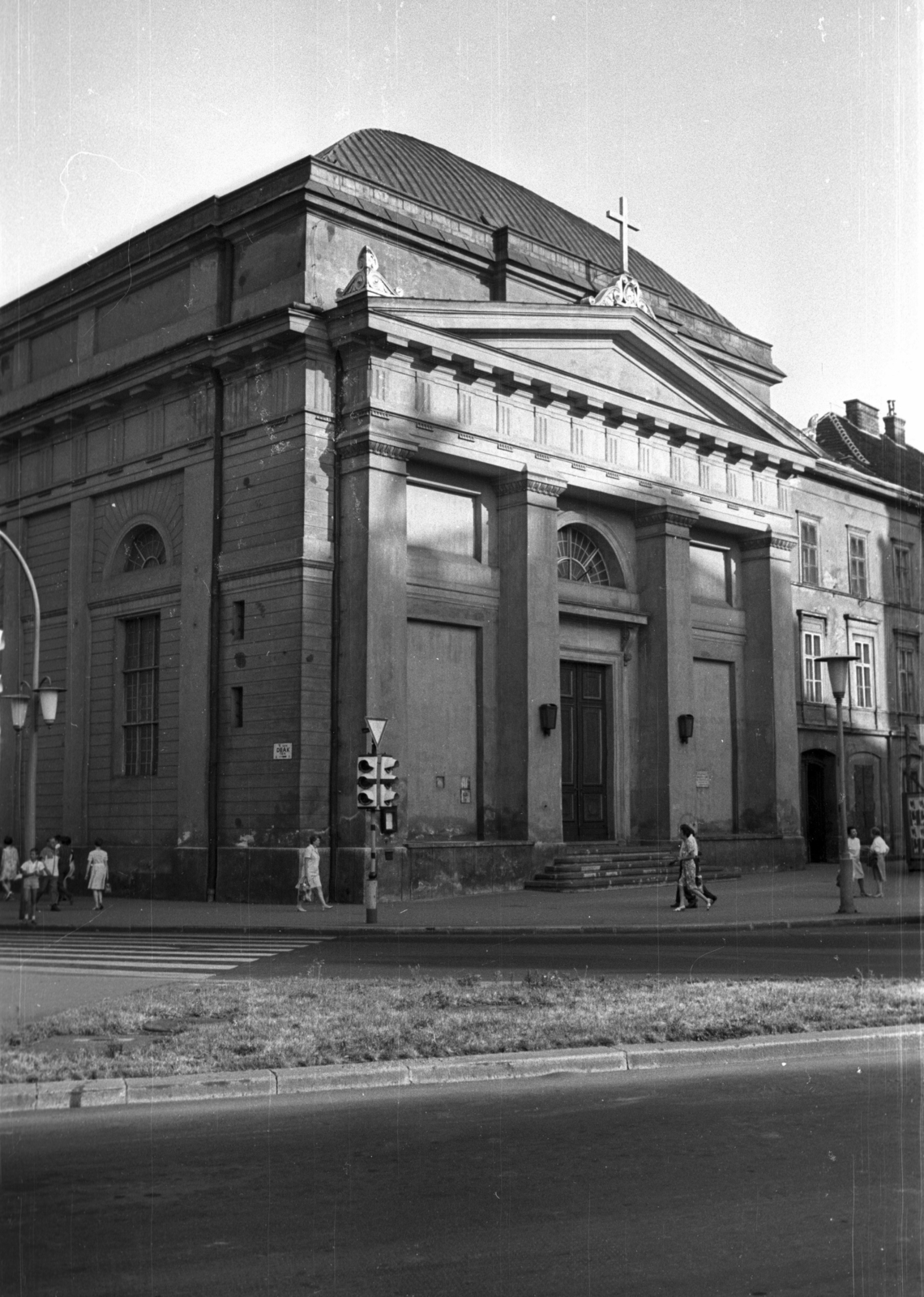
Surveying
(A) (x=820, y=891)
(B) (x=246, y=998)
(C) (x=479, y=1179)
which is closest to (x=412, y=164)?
(A) (x=820, y=891)

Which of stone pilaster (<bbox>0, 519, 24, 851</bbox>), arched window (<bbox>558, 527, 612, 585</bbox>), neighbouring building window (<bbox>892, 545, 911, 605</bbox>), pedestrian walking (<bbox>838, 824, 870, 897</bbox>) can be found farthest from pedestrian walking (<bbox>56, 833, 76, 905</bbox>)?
neighbouring building window (<bbox>892, 545, 911, 605</bbox>)

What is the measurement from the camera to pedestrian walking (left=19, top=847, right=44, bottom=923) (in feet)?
Answer: 75.3

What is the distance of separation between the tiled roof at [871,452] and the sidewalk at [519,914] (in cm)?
2395

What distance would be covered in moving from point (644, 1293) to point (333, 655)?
74.7 feet

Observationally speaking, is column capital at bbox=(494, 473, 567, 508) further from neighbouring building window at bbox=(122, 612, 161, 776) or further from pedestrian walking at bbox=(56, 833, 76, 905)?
pedestrian walking at bbox=(56, 833, 76, 905)

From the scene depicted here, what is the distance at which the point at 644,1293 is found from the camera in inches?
198

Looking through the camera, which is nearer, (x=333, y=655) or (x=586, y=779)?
(x=333, y=655)

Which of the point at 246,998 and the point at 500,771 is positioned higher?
the point at 500,771

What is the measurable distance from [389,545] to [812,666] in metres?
17.9

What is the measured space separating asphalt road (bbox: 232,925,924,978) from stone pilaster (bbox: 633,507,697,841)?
12361mm

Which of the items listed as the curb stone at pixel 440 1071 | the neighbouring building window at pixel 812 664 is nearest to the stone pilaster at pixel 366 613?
the neighbouring building window at pixel 812 664

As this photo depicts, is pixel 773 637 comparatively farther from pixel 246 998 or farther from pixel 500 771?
pixel 246 998

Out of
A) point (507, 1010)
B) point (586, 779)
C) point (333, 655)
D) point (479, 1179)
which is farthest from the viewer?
point (586, 779)

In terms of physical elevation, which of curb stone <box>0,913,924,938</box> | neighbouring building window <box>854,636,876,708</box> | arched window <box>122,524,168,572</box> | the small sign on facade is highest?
arched window <box>122,524,168,572</box>
